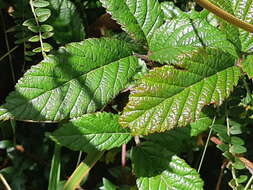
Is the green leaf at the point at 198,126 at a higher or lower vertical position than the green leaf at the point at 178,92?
lower

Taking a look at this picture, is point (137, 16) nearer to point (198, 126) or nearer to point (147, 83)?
point (147, 83)

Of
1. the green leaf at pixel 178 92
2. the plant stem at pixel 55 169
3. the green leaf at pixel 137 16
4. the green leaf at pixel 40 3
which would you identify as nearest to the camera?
the green leaf at pixel 178 92

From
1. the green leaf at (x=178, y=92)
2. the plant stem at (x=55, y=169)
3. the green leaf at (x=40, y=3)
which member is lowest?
the plant stem at (x=55, y=169)

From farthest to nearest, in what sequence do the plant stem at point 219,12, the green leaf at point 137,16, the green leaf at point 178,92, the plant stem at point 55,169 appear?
the plant stem at point 55,169 < the green leaf at point 137,16 < the green leaf at point 178,92 < the plant stem at point 219,12

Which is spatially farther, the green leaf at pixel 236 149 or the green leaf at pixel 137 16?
the green leaf at pixel 236 149

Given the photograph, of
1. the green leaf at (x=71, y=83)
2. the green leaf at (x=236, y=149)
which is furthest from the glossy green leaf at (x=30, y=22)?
the green leaf at (x=236, y=149)

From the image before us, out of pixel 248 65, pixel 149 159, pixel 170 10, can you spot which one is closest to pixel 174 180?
pixel 149 159

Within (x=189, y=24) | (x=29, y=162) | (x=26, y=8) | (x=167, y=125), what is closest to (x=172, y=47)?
(x=189, y=24)

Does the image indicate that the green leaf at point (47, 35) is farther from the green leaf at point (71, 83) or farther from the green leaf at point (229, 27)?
the green leaf at point (229, 27)
